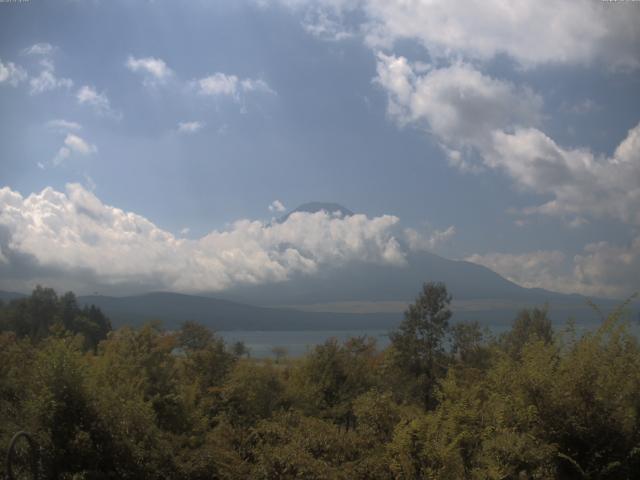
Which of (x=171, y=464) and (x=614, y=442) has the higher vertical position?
(x=614, y=442)

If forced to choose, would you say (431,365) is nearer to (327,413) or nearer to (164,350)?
(327,413)

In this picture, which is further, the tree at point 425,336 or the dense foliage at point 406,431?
the tree at point 425,336

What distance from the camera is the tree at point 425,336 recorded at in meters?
34.8

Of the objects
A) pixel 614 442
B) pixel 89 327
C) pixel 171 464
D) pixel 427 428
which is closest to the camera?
pixel 614 442

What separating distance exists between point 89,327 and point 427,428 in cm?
8358

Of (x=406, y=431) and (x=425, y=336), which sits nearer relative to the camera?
(x=406, y=431)

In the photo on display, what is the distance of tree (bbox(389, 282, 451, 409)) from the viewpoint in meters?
34.8

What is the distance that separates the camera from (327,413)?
84.8ft

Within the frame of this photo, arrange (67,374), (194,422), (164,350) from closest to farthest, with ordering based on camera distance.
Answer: (67,374), (194,422), (164,350)

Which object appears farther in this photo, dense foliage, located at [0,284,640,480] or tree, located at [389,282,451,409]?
A: tree, located at [389,282,451,409]

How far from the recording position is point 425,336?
36.1 metres

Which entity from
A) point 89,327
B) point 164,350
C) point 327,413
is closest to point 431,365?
point 327,413

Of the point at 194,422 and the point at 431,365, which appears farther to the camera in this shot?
the point at 431,365

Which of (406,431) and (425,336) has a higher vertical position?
(406,431)
